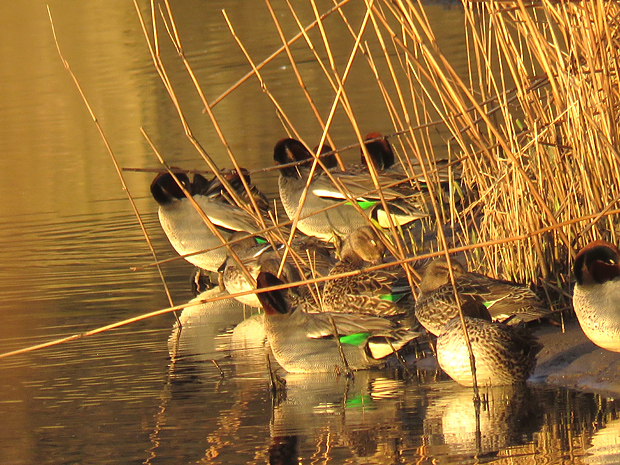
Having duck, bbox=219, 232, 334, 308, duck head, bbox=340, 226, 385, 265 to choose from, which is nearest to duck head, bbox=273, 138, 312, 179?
duck, bbox=219, 232, 334, 308

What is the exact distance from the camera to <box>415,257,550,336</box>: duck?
6.77 meters

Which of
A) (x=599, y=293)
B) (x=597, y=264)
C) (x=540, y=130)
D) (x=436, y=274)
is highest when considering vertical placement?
(x=540, y=130)

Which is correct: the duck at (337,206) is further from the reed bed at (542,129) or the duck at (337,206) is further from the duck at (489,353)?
the duck at (489,353)

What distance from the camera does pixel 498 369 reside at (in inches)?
237

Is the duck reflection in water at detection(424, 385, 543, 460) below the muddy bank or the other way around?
the other way around

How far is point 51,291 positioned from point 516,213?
4060 mm

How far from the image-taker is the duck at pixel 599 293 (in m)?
5.86

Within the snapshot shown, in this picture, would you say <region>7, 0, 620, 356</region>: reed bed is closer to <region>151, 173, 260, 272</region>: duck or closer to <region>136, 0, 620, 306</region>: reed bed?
<region>136, 0, 620, 306</region>: reed bed

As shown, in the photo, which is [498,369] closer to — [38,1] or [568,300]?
[568,300]

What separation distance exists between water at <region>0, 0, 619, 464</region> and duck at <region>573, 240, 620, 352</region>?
0.96 feet

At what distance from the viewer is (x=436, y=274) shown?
7281 mm

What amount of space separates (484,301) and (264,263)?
2115 millimetres

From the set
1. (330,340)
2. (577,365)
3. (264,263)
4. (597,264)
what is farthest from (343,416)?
(264,263)

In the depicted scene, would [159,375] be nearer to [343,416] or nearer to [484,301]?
[343,416]
